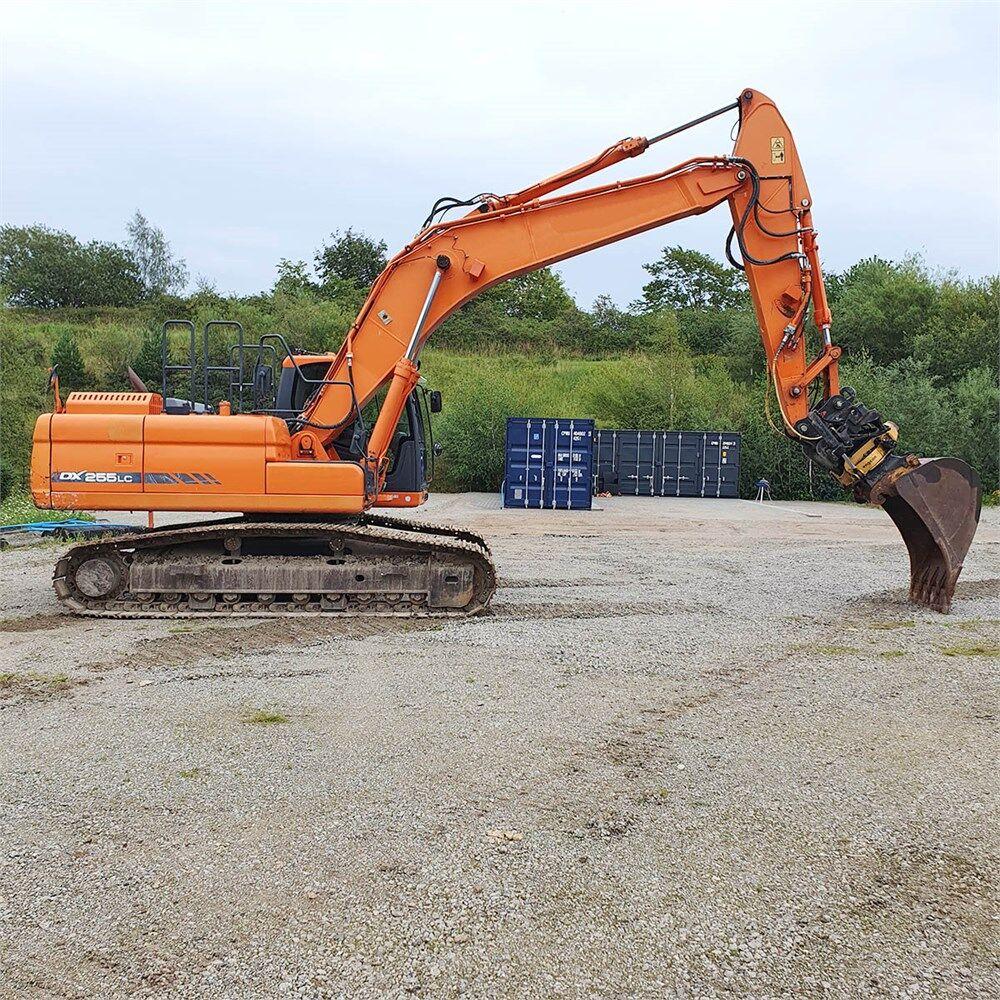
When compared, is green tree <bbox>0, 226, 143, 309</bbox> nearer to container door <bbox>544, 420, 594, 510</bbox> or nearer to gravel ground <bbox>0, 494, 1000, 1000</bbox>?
container door <bbox>544, 420, 594, 510</bbox>

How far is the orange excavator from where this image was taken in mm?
8375

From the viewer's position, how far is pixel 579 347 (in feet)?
163

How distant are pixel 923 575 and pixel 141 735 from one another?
24.7 ft

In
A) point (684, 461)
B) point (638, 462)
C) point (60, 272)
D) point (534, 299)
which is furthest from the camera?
point (60, 272)

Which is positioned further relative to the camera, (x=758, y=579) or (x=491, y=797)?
(x=758, y=579)

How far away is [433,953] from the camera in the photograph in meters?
3.13

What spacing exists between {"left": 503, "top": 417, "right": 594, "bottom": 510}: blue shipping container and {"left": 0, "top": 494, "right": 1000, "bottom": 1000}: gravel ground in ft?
49.6

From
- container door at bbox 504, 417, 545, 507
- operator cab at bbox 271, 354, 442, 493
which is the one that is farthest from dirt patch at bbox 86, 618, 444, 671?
container door at bbox 504, 417, 545, 507

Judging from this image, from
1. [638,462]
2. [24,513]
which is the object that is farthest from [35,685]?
[638,462]

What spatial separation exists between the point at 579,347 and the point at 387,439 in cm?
4185

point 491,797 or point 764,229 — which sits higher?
point 764,229

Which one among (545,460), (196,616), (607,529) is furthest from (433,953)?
(545,460)

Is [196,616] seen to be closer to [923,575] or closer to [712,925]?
[712,925]

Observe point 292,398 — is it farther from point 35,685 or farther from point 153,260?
point 153,260
